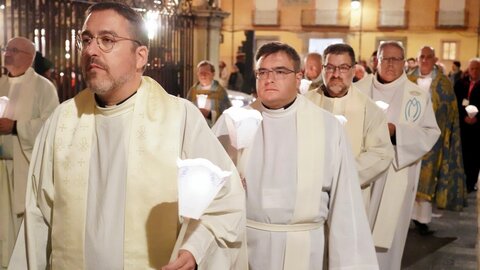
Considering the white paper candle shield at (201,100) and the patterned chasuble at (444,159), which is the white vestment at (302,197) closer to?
the white paper candle shield at (201,100)

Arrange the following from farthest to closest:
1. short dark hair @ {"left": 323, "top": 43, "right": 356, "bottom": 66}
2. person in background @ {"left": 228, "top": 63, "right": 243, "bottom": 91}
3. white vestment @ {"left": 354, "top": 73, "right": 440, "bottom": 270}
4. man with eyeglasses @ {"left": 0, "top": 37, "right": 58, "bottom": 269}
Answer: person in background @ {"left": 228, "top": 63, "right": 243, "bottom": 91} → man with eyeglasses @ {"left": 0, "top": 37, "right": 58, "bottom": 269} → white vestment @ {"left": 354, "top": 73, "right": 440, "bottom": 270} → short dark hair @ {"left": 323, "top": 43, "right": 356, "bottom": 66}

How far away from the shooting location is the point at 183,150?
10.9ft

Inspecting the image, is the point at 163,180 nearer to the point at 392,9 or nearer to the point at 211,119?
the point at 211,119

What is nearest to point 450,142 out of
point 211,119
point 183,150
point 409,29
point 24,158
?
point 211,119

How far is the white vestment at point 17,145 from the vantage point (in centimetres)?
677

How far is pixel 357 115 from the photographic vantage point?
18.4ft

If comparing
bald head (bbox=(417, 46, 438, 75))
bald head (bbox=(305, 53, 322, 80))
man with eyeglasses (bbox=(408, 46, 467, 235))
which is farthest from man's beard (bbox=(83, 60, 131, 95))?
bald head (bbox=(417, 46, 438, 75))

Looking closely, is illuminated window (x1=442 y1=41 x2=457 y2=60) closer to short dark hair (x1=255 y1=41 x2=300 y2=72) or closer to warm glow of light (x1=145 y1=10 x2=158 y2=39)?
warm glow of light (x1=145 y1=10 x2=158 y2=39)

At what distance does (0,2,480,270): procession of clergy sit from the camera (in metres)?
3.23

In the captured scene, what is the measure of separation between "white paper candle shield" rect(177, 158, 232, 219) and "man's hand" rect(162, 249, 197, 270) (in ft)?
0.65

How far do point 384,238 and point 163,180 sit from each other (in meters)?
3.23

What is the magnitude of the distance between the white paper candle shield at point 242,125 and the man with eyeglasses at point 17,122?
3.13 metres

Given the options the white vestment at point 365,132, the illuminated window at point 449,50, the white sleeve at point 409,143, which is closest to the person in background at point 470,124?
the white sleeve at point 409,143

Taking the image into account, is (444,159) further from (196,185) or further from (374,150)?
(196,185)
